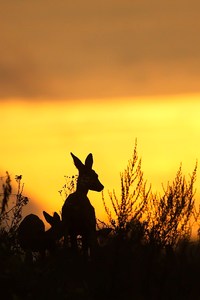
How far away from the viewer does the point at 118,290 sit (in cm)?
1296

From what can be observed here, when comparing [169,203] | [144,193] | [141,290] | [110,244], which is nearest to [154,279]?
[141,290]

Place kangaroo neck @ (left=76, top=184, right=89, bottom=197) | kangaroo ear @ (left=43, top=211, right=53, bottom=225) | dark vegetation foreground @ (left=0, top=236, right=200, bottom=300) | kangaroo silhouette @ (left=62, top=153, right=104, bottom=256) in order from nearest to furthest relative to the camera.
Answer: dark vegetation foreground @ (left=0, top=236, right=200, bottom=300) → kangaroo silhouette @ (left=62, top=153, right=104, bottom=256) → kangaroo ear @ (left=43, top=211, right=53, bottom=225) → kangaroo neck @ (left=76, top=184, right=89, bottom=197)

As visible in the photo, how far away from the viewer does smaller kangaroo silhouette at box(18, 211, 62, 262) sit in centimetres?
1722

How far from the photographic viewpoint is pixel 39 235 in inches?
685

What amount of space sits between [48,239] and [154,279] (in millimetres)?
4396

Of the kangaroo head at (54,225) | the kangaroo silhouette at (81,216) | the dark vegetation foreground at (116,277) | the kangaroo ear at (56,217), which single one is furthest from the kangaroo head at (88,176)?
the dark vegetation foreground at (116,277)

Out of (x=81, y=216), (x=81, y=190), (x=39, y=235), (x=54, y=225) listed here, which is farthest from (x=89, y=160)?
(x=39, y=235)

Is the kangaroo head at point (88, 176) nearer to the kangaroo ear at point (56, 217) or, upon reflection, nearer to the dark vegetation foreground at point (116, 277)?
the kangaroo ear at point (56, 217)

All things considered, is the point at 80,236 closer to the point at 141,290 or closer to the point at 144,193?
the point at 144,193

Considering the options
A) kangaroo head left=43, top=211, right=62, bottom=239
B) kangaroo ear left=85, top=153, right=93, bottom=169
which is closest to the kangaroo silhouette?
kangaroo ear left=85, top=153, right=93, bottom=169

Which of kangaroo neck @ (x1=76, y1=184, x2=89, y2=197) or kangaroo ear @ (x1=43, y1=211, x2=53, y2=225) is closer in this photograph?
kangaroo ear @ (x1=43, y1=211, x2=53, y2=225)

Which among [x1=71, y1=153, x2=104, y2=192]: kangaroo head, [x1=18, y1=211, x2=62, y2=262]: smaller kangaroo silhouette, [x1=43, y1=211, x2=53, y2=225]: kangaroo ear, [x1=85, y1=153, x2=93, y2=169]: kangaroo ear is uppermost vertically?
[x1=85, y1=153, x2=93, y2=169]: kangaroo ear

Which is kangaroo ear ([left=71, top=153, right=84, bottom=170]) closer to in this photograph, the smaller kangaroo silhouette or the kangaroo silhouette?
the kangaroo silhouette

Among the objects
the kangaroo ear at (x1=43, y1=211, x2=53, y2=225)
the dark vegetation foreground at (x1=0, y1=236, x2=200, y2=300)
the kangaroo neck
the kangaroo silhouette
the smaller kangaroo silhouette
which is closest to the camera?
the dark vegetation foreground at (x1=0, y1=236, x2=200, y2=300)
